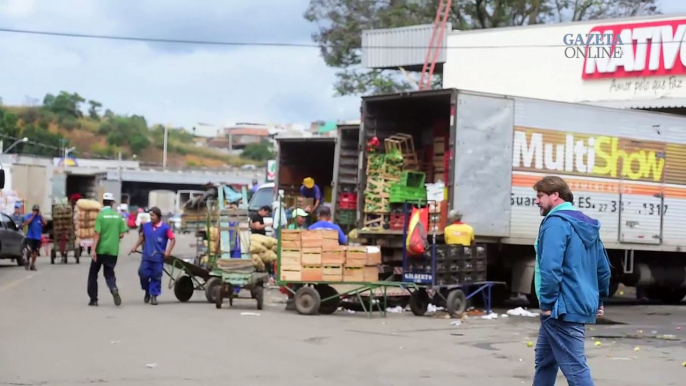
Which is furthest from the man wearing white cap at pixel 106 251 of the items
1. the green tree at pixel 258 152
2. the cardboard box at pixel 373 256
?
the green tree at pixel 258 152

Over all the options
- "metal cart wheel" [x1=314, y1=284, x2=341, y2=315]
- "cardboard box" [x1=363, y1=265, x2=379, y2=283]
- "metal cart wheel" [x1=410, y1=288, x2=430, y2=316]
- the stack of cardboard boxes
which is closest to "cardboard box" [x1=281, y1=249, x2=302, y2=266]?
the stack of cardboard boxes

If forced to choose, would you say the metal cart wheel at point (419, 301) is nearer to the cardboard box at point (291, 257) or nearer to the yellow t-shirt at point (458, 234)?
the yellow t-shirt at point (458, 234)

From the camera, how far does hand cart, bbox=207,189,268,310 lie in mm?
17062

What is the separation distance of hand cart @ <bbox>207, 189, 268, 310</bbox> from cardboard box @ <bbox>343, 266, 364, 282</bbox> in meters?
1.47

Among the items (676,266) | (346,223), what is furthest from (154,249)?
(676,266)

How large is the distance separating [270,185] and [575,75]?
8923 mm

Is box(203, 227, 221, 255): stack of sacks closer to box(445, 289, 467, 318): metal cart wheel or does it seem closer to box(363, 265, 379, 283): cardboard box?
box(363, 265, 379, 283): cardboard box

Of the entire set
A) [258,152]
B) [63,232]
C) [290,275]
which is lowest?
[290,275]

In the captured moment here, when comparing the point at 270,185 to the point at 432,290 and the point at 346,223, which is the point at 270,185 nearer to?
the point at 346,223

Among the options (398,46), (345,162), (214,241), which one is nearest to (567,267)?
(214,241)

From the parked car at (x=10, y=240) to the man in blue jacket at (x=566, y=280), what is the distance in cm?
2280

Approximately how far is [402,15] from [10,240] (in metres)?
17.0

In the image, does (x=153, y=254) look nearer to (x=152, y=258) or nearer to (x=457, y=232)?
(x=152, y=258)

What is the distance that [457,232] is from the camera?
16.7 meters
